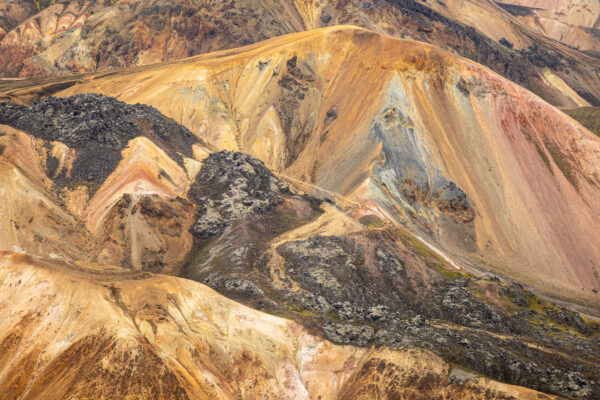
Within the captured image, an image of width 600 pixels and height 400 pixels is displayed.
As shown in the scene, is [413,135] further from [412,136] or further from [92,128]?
[92,128]

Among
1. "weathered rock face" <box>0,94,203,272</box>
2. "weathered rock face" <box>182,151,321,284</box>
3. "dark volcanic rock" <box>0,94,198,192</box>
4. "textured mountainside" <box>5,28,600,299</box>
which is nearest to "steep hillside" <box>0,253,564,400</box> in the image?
"weathered rock face" <box>182,151,321,284</box>

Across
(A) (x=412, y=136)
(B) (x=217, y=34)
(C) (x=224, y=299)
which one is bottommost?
(B) (x=217, y=34)

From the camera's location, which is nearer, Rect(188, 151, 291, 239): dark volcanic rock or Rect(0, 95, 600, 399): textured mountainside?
Rect(0, 95, 600, 399): textured mountainside

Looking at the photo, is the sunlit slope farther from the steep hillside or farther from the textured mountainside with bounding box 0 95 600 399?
the steep hillside

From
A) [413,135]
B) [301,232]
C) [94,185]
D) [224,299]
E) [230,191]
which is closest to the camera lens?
[224,299]

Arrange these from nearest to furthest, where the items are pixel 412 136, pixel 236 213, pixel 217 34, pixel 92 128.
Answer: pixel 236 213, pixel 92 128, pixel 412 136, pixel 217 34

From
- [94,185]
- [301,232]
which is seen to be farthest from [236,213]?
[94,185]

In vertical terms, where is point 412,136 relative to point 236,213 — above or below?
above
